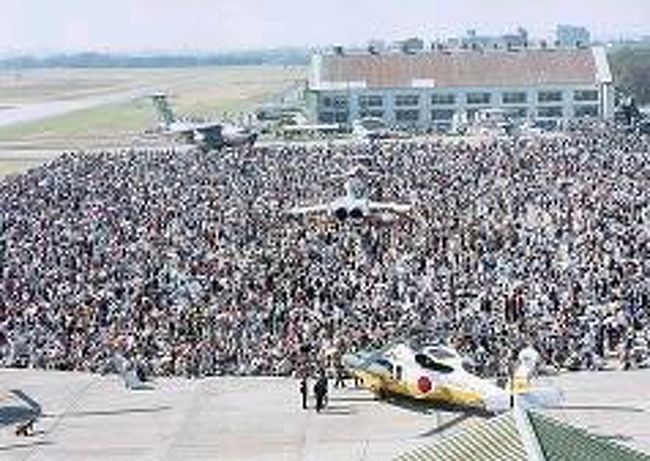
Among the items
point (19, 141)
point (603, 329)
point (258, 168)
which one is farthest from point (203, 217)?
point (19, 141)

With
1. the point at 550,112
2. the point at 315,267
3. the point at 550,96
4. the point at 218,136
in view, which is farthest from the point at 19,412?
the point at 550,112

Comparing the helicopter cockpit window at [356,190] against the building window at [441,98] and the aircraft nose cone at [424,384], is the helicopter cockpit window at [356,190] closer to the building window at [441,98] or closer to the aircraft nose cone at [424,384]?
the aircraft nose cone at [424,384]

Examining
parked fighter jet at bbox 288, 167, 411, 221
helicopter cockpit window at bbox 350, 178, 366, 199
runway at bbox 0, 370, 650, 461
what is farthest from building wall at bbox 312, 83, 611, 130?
runway at bbox 0, 370, 650, 461

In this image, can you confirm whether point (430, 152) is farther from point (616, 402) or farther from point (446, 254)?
point (616, 402)

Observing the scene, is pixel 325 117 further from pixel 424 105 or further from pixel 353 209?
pixel 353 209

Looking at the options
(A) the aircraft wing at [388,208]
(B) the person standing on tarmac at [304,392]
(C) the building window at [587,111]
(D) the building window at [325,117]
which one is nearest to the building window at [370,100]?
(D) the building window at [325,117]

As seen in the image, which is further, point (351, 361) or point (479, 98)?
point (479, 98)
